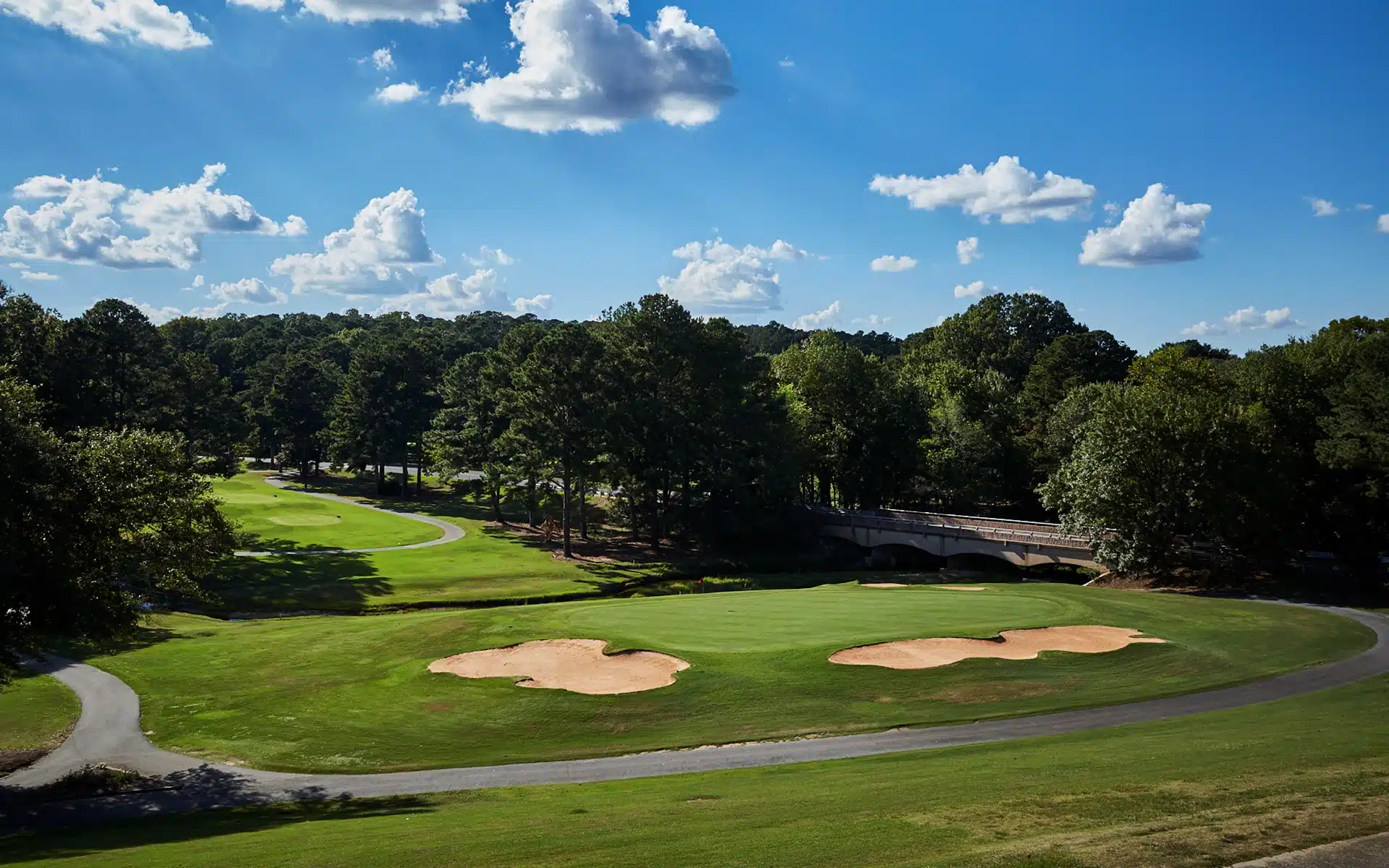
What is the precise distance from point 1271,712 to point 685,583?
4040 cm

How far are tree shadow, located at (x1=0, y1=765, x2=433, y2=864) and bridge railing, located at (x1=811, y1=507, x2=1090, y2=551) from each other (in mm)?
46111

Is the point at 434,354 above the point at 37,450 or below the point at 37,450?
above

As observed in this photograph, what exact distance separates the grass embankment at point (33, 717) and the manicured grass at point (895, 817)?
7.58m

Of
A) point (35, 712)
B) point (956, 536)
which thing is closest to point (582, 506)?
point (956, 536)

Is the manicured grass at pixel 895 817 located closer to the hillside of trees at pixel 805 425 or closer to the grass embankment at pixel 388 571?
the hillside of trees at pixel 805 425

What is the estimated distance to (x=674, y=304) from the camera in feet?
230

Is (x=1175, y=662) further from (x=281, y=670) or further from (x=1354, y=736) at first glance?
(x=281, y=670)

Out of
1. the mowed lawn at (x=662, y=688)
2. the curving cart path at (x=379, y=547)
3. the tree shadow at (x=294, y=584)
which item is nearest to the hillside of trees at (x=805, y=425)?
the curving cart path at (x=379, y=547)

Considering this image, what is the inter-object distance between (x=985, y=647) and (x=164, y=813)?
24.4 meters

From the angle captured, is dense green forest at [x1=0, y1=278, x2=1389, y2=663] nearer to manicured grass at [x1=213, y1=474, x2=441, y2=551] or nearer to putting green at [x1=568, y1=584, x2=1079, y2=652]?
manicured grass at [x1=213, y1=474, x2=441, y2=551]

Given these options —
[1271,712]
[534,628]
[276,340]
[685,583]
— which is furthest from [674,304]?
[276,340]

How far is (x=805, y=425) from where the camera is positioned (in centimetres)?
7925

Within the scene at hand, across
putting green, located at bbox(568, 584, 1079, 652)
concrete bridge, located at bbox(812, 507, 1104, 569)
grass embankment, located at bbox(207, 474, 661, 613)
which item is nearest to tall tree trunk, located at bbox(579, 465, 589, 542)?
grass embankment, located at bbox(207, 474, 661, 613)

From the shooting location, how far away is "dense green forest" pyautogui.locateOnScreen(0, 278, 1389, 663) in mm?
32438
